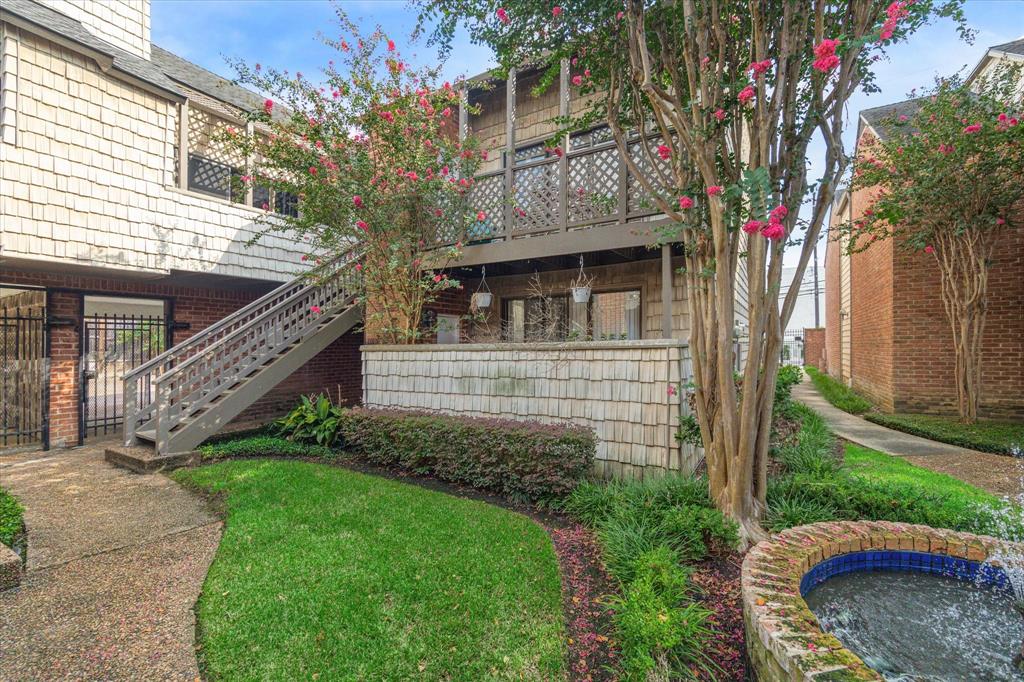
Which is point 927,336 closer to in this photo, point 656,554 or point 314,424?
point 656,554

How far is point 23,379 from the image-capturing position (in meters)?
7.50

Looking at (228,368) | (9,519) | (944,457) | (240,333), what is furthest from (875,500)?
(228,368)

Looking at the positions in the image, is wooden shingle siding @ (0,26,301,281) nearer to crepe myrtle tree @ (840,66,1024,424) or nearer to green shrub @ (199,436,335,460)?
green shrub @ (199,436,335,460)

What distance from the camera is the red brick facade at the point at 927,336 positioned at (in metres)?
7.96

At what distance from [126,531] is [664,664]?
4495mm

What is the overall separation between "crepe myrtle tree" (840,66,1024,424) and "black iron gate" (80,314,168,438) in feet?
39.8

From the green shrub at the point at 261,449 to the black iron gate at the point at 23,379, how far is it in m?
3.16

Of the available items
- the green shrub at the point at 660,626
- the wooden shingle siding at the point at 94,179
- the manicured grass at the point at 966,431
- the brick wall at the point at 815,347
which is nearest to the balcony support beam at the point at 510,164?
the wooden shingle siding at the point at 94,179

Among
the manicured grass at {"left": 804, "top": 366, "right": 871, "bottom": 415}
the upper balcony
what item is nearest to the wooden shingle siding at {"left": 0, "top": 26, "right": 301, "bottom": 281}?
the upper balcony

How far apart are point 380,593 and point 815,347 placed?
26.3m

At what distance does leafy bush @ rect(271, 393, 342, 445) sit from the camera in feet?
22.8

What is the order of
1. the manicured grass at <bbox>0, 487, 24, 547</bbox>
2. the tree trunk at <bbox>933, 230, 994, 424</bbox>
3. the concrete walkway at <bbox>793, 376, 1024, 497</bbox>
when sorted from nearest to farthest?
the manicured grass at <bbox>0, 487, 24, 547</bbox>
the concrete walkway at <bbox>793, 376, 1024, 497</bbox>
the tree trunk at <bbox>933, 230, 994, 424</bbox>

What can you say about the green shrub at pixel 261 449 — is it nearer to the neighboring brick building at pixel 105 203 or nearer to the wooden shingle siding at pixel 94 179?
the neighboring brick building at pixel 105 203

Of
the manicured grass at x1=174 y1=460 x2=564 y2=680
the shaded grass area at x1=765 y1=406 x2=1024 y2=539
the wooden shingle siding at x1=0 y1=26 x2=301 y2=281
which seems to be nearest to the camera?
the manicured grass at x1=174 y1=460 x2=564 y2=680
